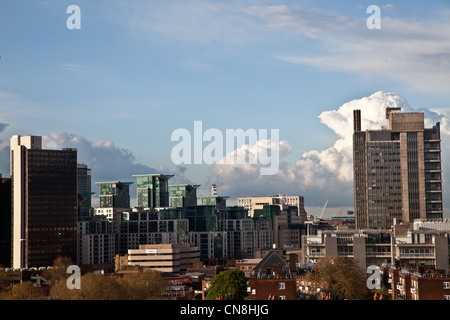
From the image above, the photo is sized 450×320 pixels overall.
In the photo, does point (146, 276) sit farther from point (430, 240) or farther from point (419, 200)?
point (419, 200)

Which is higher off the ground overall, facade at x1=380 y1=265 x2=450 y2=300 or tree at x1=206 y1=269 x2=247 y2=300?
facade at x1=380 y1=265 x2=450 y2=300

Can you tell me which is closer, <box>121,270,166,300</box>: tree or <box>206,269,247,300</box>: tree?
<box>206,269,247,300</box>: tree

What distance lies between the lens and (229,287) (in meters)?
111

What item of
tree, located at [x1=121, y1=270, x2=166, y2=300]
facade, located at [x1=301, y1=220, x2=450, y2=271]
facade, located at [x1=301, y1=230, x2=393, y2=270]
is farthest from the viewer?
facade, located at [x1=301, y1=230, x2=393, y2=270]

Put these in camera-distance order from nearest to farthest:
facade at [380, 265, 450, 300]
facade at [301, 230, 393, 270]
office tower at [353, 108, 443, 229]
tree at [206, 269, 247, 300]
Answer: facade at [380, 265, 450, 300]
tree at [206, 269, 247, 300]
facade at [301, 230, 393, 270]
office tower at [353, 108, 443, 229]

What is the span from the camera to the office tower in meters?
194

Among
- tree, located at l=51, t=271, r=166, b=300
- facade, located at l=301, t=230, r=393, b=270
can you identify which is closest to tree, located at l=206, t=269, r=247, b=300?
tree, located at l=51, t=271, r=166, b=300

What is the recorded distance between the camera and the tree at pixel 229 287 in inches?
4355

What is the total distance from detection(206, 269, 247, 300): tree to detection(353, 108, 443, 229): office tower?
84.0 metres

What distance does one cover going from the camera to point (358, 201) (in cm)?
19675

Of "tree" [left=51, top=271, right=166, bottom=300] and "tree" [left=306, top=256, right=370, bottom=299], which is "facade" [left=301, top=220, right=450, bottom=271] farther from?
"tree" [left=51, top=271, right=166, bottom=300]

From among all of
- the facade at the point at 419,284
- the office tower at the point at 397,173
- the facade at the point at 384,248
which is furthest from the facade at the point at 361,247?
the office tower at the point at 397,173
